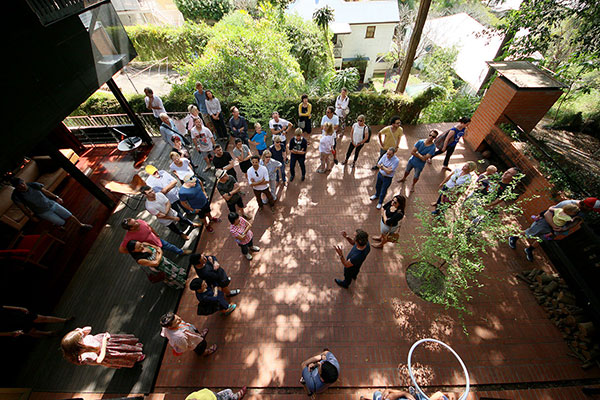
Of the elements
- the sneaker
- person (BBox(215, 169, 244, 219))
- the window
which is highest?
person (BBox(215, 169, 244, 219))

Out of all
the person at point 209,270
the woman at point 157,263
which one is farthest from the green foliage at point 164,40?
the person at point 209,270

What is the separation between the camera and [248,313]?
16.8 ft

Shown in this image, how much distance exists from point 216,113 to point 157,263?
18.1 feet

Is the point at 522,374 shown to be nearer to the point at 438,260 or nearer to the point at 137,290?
the point at 438,260

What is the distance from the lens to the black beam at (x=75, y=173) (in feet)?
18.4

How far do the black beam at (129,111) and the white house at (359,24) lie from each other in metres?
23.4

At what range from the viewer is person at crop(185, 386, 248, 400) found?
121 inches

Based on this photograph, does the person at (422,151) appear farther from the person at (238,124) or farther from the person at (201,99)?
the person at (201,99)

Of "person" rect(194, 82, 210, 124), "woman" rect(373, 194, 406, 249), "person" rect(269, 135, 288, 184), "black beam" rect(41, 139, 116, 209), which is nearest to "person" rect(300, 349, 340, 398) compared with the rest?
"woman" rect(373, 194, 406, 249)

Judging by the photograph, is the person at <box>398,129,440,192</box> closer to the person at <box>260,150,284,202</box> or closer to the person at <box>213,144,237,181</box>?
the person at <box>260,150,284,202</box>

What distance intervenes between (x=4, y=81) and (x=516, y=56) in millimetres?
14958

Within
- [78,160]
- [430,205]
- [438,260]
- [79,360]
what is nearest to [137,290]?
[79,360]

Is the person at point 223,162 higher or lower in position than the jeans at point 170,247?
higher

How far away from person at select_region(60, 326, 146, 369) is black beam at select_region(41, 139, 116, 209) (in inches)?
156
